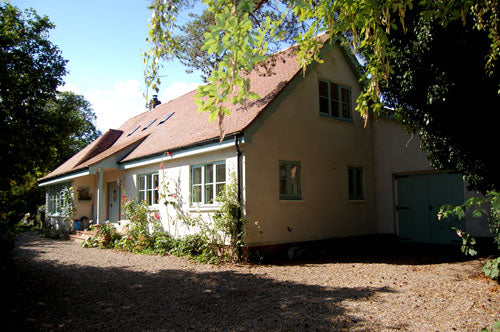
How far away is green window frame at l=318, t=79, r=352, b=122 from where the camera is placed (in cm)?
1227

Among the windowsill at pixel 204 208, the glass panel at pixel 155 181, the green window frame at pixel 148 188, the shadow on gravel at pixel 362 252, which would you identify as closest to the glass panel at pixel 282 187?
the shadow on gravel at pixel 362 252

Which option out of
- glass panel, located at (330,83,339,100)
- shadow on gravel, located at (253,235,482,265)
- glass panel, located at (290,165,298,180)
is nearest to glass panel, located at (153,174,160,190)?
glass panel, located at (290,165,298,180)

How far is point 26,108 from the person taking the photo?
7520mm

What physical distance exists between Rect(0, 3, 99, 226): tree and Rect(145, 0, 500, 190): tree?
3.65 metres

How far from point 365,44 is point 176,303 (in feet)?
17.0

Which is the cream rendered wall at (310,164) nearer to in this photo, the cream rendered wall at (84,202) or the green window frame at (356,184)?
the green window frame at (356,184)

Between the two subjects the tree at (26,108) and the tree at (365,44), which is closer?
the tree at (365,44)

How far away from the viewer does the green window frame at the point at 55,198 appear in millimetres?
19328

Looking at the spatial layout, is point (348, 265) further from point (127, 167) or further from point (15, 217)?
point (127, 167)

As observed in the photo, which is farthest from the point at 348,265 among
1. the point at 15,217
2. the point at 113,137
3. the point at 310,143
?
the point at 113,137

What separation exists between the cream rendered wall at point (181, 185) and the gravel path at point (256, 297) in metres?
1.96

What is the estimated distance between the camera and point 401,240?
42.2 feet

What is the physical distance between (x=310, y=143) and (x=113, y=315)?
781 centimetres

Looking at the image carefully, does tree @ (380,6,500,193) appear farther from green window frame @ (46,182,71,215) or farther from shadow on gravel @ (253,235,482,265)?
green window frame @ (46,182,71,215)
